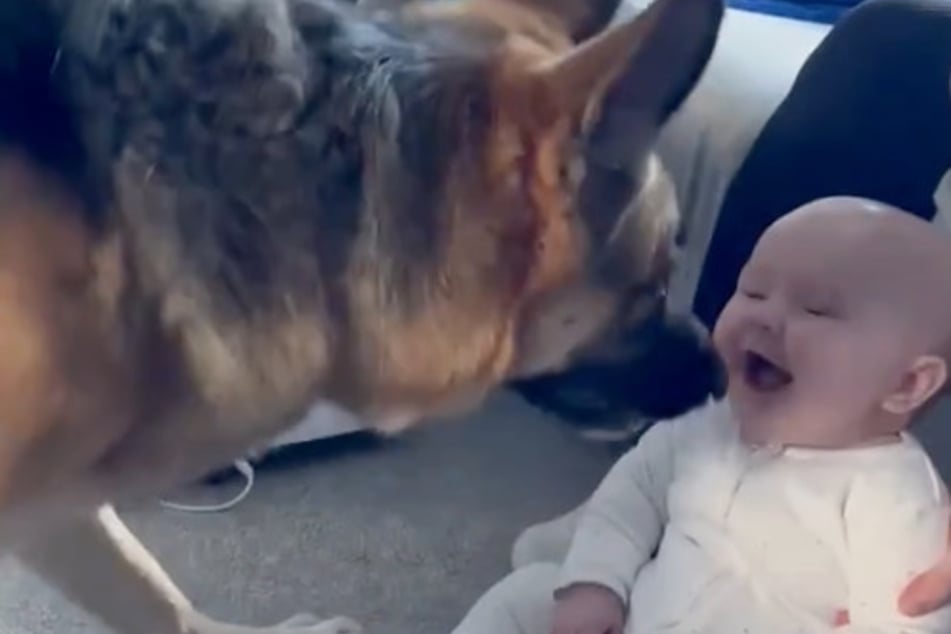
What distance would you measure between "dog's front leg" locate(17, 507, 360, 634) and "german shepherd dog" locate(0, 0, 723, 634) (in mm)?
240

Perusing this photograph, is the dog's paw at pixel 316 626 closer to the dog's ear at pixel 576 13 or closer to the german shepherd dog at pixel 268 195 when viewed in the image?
the german shepherd dog at pixel 268 195

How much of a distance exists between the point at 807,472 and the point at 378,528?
2.24ft

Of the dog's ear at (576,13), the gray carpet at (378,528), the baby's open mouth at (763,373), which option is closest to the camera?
the dog's ear at (576,13)

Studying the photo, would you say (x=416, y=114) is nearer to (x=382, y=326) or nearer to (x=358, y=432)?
(x=382, y=326)

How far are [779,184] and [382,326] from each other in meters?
0.65

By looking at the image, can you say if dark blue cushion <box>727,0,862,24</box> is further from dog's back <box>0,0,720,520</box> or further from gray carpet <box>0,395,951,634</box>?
dog's back <box>0,0,720,520</box>

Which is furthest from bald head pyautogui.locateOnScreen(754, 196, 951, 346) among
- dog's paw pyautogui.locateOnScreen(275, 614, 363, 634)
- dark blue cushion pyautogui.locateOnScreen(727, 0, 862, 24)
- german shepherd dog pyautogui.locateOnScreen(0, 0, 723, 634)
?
dark blue cushion pyautogui.locateOnScreen(727, 0, 862, 24)

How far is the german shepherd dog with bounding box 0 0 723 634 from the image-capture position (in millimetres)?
1171

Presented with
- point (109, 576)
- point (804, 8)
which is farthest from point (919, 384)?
point (804, 8)

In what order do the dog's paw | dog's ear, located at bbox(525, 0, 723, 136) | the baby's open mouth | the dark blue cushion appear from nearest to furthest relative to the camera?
dog's ear, located at bbox(525, 0, 723, 136)
the baby's open mouth
the dog's paw
the dark blue cushion

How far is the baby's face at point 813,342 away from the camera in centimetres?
Answer: 141

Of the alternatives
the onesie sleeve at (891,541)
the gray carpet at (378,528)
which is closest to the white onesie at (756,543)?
the onesie sleeve at (891,541)

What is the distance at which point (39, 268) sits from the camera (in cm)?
117

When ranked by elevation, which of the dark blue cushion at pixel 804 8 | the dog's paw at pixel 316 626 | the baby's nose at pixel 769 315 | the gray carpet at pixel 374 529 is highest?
the baby's nose at pixel 769 315
